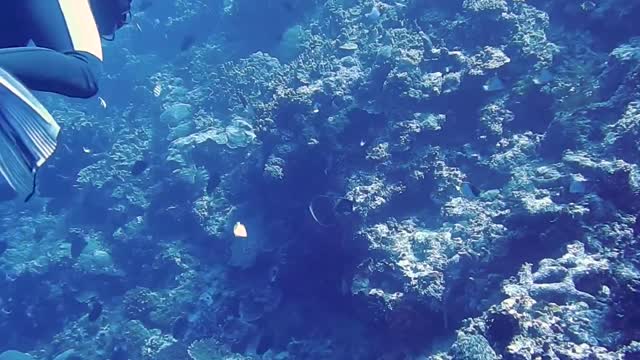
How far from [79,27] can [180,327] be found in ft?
27.0

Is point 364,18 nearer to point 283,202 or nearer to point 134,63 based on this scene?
point 283,202

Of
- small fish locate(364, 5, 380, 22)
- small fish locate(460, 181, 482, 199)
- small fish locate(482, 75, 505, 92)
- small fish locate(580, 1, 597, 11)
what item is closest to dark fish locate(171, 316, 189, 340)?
small fish locate(460, 181, 482, 199)

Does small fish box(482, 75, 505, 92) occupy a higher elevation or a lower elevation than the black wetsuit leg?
lower

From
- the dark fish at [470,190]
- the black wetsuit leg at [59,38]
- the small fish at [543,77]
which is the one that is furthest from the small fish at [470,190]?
the black wetsuit leg at [59,38]

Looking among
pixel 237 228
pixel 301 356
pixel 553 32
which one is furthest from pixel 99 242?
pixel 553 32

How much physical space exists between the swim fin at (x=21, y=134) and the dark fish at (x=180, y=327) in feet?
26.6

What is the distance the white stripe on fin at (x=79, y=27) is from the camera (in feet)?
3.02

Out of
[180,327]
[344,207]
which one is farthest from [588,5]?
[180,327]

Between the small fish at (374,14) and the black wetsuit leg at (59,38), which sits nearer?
the black wetsuit leg at (59,38)

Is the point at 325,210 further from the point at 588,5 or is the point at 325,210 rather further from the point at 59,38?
the point at 59,38

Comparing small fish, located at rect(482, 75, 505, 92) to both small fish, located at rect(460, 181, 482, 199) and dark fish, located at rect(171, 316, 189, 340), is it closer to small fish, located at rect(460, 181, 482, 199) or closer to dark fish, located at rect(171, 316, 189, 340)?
small fish, located at rect(460, 181, 482, 199)

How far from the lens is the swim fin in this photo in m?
0.74

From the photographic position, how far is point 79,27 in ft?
3.05

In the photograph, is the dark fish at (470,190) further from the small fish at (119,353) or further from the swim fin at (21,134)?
the small fish at (119,353)
